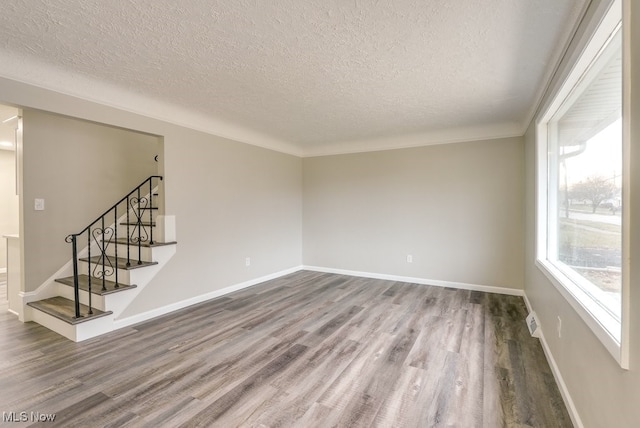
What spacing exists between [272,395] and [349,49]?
253 cm

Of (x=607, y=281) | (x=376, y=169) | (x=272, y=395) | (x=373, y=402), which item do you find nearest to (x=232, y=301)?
(x=272, y=395)

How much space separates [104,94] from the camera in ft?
9.34

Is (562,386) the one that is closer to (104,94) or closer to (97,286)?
(97,286)

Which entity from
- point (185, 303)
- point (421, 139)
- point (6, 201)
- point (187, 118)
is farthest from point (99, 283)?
point (421, 139)

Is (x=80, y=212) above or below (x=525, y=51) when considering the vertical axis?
below

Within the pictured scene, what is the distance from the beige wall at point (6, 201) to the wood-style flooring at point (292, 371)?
2.99 meters

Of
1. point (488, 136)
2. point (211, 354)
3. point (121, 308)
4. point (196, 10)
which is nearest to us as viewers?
point (196, 10)

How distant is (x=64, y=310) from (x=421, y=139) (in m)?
5.08

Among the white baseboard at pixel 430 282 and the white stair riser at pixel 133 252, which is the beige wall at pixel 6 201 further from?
the white baseboard at pixel 430 282

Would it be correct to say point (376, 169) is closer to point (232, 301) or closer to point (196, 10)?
point (232, 301)

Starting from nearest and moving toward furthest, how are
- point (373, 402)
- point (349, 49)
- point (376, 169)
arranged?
point (373, 402) → point (349, 49) → point (376, 169)

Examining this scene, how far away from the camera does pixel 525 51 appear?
2.21 m

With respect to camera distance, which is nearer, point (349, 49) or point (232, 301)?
point (349, 49)

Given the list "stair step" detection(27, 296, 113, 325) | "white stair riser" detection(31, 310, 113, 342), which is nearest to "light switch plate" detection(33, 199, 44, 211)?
"stair step" detection(27, 296, 113, 325)
